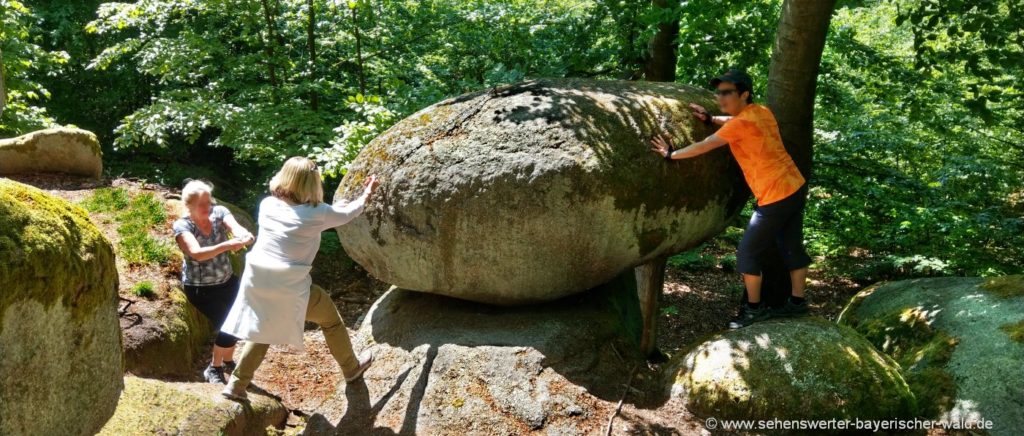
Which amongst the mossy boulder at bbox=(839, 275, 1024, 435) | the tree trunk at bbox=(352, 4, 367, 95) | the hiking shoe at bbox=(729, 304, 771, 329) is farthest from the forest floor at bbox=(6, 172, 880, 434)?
the tree trunk at bbox=(352, 4, 367, 95)

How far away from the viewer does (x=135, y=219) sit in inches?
326

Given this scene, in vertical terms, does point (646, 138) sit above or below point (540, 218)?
above

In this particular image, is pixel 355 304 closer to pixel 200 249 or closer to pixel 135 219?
pixel 135 219

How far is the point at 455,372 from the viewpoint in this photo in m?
5.10

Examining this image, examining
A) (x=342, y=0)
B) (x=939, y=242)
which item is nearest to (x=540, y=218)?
(x=342, y=0)

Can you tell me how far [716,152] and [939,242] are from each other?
5.22 meters

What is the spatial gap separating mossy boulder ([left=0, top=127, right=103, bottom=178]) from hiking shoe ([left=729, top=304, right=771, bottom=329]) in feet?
30.9

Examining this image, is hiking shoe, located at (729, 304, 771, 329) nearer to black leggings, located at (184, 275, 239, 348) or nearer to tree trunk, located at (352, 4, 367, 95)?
black leggings, located at (184, 275, 239, 348)

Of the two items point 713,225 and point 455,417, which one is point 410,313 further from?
point 713,225

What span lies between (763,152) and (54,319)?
475 centimetres

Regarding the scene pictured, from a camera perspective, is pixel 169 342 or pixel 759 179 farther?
pixel 169 342

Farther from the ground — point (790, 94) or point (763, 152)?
point (790, 94)

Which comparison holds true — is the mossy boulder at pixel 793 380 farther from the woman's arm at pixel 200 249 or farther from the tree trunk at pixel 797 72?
the woman's arm at pixel 200 249

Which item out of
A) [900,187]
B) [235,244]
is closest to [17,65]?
[235,244]
